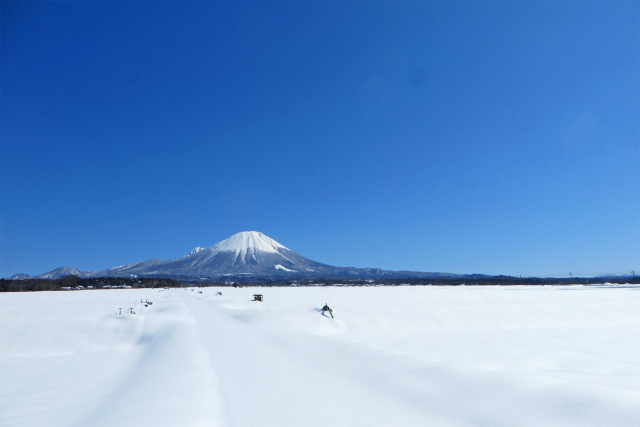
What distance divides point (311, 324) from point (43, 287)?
3093 inches

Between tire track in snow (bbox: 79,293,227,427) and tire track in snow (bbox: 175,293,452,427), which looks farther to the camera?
tire track in snow (bbox: 79,293,227,427)

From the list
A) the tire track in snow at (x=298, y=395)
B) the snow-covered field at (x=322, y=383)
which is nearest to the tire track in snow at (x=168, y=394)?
the snow-covered field at (x=322, y=383)

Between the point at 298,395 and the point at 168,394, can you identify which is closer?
the point at 298,395

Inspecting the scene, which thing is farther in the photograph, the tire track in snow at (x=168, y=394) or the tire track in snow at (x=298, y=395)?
the tire track in snow at (x=168, y=394)

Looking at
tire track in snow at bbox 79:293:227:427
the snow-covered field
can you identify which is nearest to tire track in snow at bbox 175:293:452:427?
the snow-covered field

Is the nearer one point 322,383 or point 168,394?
point 168,394

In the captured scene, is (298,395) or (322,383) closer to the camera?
(298,395)

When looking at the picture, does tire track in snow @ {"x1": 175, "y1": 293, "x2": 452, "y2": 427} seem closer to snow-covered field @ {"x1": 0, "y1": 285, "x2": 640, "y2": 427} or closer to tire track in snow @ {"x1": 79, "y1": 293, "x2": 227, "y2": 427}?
snow-covered field @ {"x1": 0, "y1": 285, "x2": 640, "y2": 427}

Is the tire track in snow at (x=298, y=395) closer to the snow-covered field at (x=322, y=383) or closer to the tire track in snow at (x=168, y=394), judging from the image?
the snow-covered field at (x=322, y=383)

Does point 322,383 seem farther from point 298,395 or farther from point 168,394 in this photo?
point 168,394

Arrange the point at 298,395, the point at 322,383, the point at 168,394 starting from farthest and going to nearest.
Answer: the point at 322,383
the point at 168,394
the point at 298,395

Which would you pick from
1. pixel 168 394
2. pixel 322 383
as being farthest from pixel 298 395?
pixel 168 394

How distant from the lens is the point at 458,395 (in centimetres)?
586

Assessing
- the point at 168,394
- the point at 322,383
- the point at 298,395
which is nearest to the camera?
the point at 298,395
